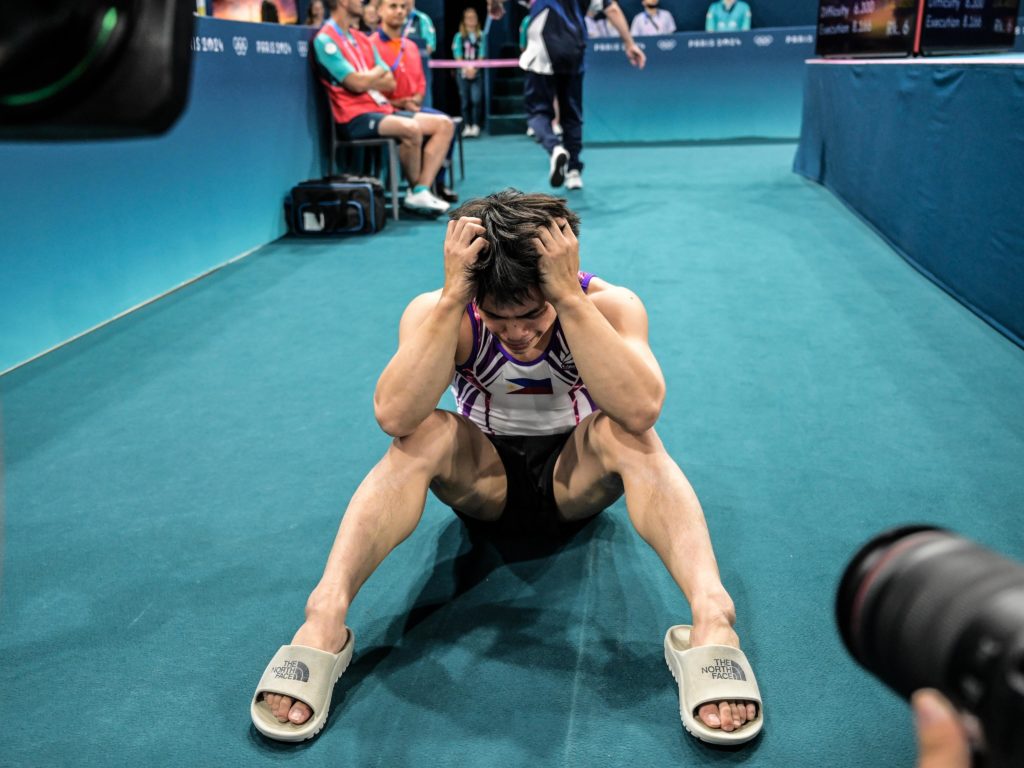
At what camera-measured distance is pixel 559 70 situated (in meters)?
5.79

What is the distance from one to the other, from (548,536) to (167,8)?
5.18 ft

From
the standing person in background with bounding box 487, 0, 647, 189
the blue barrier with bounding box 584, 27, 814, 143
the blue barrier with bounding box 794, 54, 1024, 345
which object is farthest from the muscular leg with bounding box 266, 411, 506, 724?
the blue barrier with bounding box 584, 27, 814, 143

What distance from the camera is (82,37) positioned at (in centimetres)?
62

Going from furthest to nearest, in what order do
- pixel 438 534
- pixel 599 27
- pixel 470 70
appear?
pixel 470 70 → pixel 599 27 → pixel 438 534

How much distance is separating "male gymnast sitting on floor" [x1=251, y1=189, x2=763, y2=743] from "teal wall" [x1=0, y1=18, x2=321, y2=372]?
141 cm

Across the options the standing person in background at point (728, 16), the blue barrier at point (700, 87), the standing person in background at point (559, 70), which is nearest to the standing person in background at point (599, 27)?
the blue barrier at point (700, 87)

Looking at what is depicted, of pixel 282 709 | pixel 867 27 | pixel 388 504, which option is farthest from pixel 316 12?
pixel 282 709

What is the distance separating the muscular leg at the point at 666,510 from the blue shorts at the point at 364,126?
14.4ft

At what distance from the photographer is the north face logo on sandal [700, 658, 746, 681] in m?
1.45

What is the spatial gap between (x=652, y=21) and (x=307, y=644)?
11.0 m

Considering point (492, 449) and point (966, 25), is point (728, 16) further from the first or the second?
point (492, 449)

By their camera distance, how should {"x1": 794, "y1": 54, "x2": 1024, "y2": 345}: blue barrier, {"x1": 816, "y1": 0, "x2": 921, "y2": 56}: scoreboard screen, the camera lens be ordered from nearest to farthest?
1. the camera lens
2. {"x1": 794, "y1": 54, "x2": 1024, "y2": 345}: blue barrier
3. {"x1": 816, "y1": 0, "x2": 921, "y2": 56}: scoreboard screen

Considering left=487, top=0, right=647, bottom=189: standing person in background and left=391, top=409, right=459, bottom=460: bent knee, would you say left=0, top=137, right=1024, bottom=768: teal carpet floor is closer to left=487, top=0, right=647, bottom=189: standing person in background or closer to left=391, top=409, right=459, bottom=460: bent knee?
left=391, top=409, right=459, bottom=460: bent knee

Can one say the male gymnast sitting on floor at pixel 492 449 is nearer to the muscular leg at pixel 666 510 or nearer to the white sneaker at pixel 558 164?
the muscular leg at pixel 666 510
